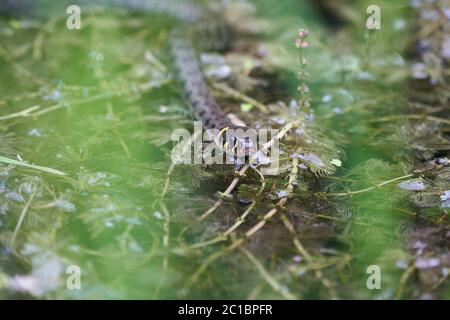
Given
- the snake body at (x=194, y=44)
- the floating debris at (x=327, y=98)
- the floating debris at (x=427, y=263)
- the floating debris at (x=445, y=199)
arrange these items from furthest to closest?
the floating debris at (x=327, y=98) < the snake body at (x=194, y=44) < the floating debris at (x=445, y=199) < the floating debris at (x=427, y=263)

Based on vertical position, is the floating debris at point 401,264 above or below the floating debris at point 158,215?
below

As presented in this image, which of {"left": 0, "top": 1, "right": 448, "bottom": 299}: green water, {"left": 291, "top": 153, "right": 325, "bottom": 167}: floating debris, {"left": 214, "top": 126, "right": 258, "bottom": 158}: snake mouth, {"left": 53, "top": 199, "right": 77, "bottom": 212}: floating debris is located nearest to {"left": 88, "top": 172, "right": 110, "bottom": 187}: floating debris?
{"left": 0, "top": 1, "right": 448, "bottom": 299}: green water

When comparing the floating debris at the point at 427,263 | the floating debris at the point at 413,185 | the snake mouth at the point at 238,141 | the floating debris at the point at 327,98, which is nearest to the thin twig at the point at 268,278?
the floating debris at the point at 427,263

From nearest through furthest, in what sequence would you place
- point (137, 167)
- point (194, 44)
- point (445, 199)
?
1. point (445, 199)
2. point (137, 167)
3. point (194, 44)

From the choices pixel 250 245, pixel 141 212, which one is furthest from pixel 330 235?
pixel 141 212

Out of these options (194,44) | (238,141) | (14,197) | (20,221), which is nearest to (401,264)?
(238,141)

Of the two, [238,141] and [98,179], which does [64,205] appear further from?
[238,141]

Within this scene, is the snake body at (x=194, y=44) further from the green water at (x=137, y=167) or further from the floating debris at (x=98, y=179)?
the floating debris at (x=98, y=179)

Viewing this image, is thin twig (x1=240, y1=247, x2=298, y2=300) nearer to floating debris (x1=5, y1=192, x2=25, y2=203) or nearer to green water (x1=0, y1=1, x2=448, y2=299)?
green water (x1=0, y1=1, x2=448, y2=299)
